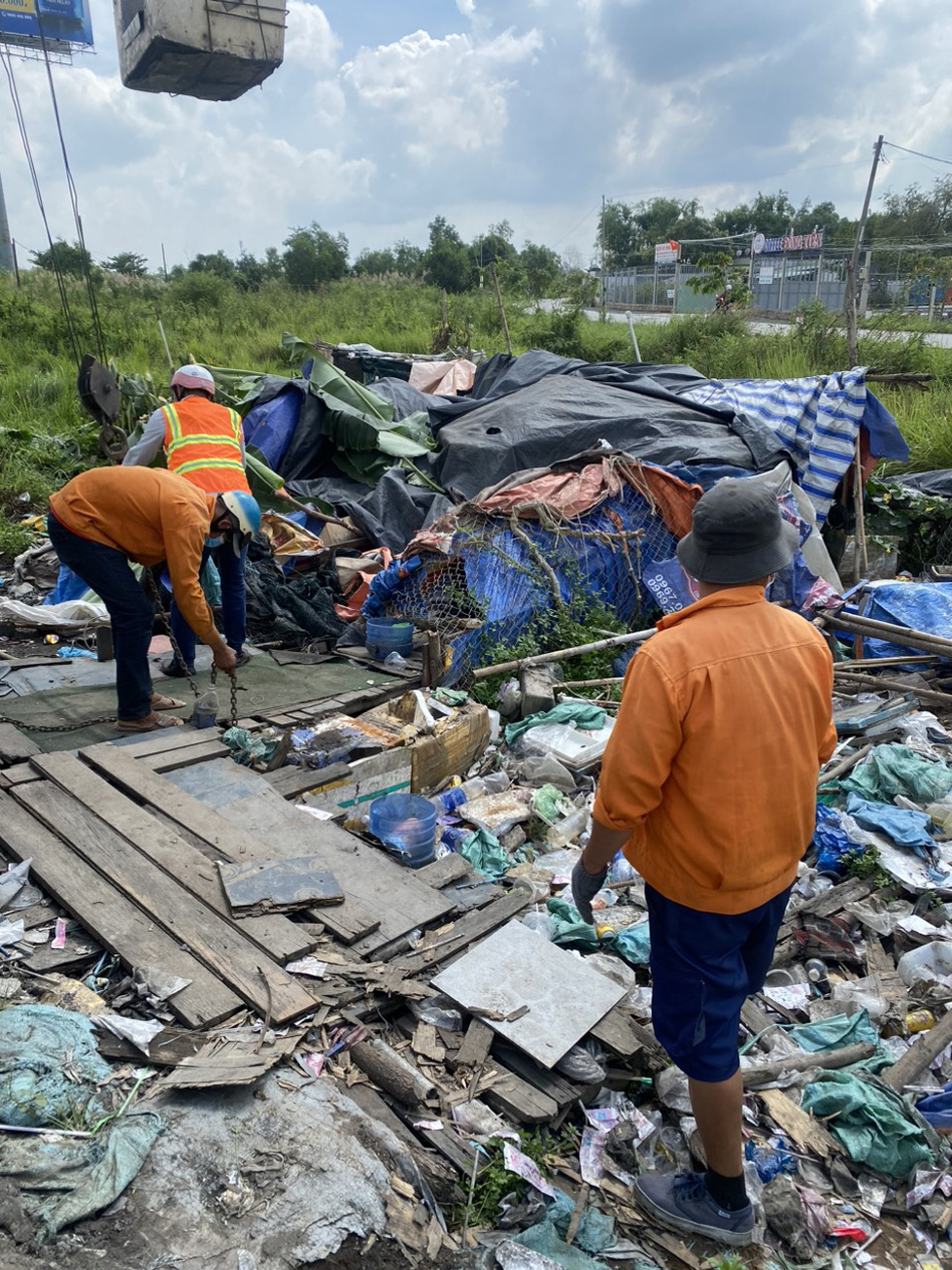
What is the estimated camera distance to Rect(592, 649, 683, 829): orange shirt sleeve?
6.07 feet

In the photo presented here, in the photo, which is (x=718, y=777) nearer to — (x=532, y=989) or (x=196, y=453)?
(x=532, y=989)

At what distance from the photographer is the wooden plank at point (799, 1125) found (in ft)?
8.52

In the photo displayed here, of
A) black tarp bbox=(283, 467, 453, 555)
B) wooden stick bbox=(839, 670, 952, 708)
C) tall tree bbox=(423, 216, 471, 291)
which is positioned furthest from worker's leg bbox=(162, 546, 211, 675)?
tall tree bbox=(423, 216, 471, 291)

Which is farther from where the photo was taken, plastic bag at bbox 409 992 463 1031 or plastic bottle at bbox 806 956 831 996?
plastic bottle at bbox 806 956 831 996

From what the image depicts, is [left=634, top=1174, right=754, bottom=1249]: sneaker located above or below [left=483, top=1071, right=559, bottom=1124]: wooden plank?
below

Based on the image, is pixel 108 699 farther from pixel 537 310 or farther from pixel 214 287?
pixel 214 287

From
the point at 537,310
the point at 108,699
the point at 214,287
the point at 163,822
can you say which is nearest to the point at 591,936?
the point at 163,822

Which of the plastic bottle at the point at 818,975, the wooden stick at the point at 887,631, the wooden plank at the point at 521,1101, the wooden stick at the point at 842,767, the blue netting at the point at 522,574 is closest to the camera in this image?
the wooden plank at the point at 521,1101

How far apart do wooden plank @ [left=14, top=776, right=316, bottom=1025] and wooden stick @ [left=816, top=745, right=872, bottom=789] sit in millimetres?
3237

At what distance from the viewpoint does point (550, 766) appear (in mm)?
4746

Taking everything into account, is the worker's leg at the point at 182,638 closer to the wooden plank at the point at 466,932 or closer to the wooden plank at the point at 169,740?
the wooden plank at the point at 169,740

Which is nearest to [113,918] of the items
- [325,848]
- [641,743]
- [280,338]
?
[325,848]

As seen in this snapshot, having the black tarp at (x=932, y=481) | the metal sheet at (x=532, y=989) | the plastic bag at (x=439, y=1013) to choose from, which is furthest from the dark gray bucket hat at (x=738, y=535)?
the black tarp at (x=932, y=481)

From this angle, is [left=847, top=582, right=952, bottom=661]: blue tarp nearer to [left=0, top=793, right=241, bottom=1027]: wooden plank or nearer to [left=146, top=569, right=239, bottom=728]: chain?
[left=146, top=569, right=239, bottom=728]: chain
